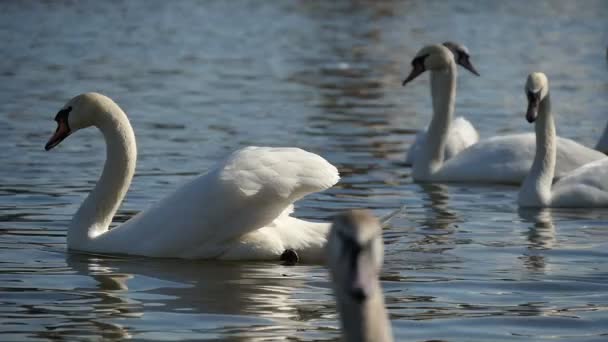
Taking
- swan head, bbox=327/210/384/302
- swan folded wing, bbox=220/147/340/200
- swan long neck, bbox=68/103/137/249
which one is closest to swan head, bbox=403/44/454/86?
swan long neck, bbox=68/103/137/249

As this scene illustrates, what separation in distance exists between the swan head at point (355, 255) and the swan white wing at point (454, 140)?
→ 8881 mm

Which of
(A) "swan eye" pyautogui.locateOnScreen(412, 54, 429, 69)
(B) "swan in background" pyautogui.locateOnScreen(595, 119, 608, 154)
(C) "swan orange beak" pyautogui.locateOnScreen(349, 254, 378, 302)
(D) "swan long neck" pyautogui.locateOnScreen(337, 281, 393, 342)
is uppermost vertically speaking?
(C) "swan orange beak" pyautogui.locateOnScreen(349, 254, 378, 302)

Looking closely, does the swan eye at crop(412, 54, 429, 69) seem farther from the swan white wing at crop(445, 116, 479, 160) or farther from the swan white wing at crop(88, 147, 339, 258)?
the swan white wing at crop(88, 147, 339, 258)

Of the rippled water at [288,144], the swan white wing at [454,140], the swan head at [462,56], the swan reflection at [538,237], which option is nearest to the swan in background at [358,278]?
the rippled water at [288,144]

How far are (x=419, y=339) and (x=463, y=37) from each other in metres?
23.5

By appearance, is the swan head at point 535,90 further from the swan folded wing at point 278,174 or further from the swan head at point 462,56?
the swan head at point 462,56

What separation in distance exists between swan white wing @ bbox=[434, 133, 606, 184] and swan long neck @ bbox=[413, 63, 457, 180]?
0.18m

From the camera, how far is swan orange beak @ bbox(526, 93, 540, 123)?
1041 centimetres

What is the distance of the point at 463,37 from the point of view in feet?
95.5

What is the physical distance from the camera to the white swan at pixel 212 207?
293 inches

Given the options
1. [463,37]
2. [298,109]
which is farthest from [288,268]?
[463,37]

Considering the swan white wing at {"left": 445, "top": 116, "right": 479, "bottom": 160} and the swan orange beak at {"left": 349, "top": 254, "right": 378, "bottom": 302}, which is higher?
the swan orange beak at {"left": 349, "top": 254, "right": 378, "bottom": 302}

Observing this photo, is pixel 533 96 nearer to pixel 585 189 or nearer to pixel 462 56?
pixel 585 189

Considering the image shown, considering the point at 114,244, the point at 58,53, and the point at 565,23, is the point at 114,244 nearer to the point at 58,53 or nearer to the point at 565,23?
the point at 58,53
